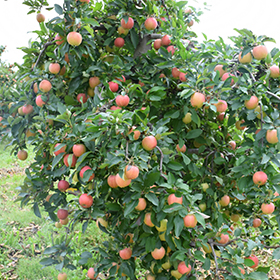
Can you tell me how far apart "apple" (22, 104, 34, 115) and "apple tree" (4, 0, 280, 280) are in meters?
0.01

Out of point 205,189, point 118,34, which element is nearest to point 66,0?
point 118,34

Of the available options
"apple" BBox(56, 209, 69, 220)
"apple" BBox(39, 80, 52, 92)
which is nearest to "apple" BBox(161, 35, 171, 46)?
"apple" BBox(39, 80, 52, 92)

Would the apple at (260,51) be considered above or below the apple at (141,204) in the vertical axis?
above

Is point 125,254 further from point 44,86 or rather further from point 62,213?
point 44,86

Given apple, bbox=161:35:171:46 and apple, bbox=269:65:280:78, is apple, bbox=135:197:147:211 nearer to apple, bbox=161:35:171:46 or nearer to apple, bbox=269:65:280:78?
apple, bbox=269:65:280:78

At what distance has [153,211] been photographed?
1390mm

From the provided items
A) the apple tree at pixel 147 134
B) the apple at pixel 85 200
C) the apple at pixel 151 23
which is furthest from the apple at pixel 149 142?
the apple at pixel 151 23

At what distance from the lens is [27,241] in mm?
3779

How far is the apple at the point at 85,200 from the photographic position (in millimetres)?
1699

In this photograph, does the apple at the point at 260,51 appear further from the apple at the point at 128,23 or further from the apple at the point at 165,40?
the apple at the point at 128,23

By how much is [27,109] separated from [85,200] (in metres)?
0.88

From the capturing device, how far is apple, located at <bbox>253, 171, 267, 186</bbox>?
152 cm

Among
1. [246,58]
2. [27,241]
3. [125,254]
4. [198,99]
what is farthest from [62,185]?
[27,241]

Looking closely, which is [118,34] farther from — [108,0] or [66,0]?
[66,0]
